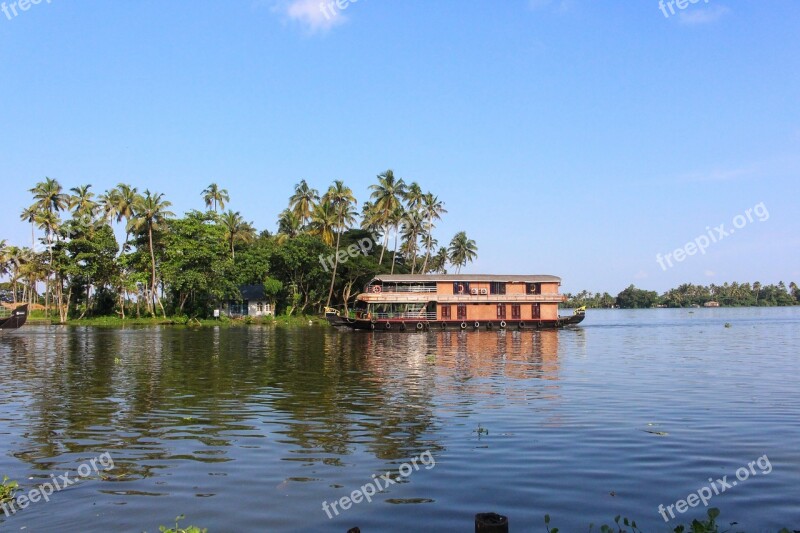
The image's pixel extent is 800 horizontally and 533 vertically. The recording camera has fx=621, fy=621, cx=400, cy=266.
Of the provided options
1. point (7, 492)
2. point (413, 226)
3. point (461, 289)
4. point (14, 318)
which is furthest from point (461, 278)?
point (7, 492)

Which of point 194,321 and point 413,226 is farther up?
point 413,226

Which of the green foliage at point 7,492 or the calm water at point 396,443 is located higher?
the green foliage at point 7,492

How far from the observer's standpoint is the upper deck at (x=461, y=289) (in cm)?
5638

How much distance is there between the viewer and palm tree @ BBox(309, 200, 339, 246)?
76.1 m

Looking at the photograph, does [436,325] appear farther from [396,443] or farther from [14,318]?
[396,443]

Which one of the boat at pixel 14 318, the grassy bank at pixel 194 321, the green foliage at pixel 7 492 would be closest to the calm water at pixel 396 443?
the green foliage at pixel 7 492

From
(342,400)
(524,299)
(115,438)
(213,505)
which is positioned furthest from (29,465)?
(524,299)

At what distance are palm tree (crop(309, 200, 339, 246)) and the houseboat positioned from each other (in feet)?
68.1

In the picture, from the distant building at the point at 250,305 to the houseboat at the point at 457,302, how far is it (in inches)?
888

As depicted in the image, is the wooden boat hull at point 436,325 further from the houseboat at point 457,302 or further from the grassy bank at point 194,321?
the grassy bank at point 194,321

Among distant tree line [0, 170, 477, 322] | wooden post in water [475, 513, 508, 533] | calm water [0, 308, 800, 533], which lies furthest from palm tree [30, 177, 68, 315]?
wooden post in water [475, 513, 508, 533]

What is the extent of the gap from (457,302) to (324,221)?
25662 millimetres

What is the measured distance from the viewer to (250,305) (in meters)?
76.8

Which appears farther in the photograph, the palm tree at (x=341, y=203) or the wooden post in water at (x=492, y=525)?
the palm tree at (x=341, y=203)
